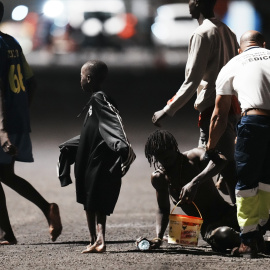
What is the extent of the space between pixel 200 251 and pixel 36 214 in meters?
3.43

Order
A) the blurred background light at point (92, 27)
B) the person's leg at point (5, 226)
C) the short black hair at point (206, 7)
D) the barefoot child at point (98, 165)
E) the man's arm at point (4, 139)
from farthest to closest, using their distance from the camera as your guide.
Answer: the blurred background light at point (92, 27) < the person's leg at point (5, 226) < the short black hair at point (206, 7) < the man's arm at point (4, 139) < the barefoot child at point (98, 165)

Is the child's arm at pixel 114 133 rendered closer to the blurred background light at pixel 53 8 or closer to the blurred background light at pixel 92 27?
the blurred background light at pixel 92 27

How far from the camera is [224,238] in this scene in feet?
25.8

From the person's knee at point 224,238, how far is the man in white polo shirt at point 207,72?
26.7 inches

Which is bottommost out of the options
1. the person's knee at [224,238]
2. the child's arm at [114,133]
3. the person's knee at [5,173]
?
the person's knee at [224,238]

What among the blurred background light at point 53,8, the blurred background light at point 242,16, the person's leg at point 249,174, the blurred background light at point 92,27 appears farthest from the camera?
the blurred background light at point 53,8

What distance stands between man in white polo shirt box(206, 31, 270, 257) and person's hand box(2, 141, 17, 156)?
5.63 feet

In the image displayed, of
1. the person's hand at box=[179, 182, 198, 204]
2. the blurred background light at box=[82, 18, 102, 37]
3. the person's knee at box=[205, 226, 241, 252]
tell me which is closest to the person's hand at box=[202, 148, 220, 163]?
the person's hand at box=[179, 182, 198, 204]

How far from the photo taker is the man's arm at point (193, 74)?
8.19 m

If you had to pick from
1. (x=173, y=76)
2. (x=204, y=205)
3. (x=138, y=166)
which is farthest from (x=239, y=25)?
(x=204, y=205)

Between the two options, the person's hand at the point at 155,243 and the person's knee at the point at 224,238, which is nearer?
the person's knee at the point at 224,238

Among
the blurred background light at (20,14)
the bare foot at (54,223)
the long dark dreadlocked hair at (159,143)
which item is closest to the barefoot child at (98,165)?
the long dark dreadlocked hair at (159,143)

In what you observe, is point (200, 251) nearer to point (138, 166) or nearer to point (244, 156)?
point (244, 156)

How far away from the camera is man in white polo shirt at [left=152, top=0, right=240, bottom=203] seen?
820 centimetres
